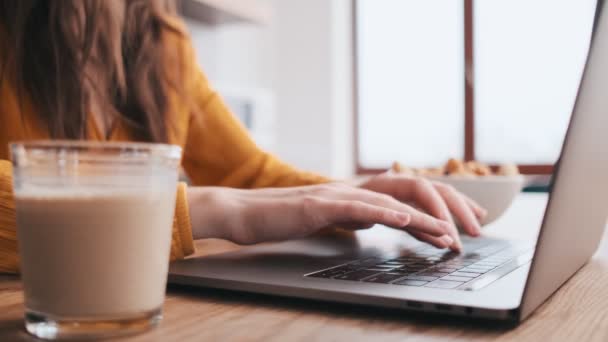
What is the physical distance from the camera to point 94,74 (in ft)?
3.74

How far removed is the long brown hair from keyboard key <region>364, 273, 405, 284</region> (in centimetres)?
75

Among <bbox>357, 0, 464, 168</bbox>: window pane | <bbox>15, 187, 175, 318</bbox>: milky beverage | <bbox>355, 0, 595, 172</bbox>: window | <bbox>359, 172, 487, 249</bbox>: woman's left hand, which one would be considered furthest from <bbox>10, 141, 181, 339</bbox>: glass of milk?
<bbox>357, 0, 464, 168</bbox>: window pane

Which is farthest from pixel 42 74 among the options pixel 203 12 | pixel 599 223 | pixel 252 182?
pixel 203 12

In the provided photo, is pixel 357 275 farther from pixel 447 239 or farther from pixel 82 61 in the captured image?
pixel 82 61

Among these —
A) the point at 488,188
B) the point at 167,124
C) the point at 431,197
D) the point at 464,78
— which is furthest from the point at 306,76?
the point at 431,197

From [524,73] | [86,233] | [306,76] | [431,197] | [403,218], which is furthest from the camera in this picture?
[306,76]

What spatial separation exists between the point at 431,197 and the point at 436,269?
0.74ft

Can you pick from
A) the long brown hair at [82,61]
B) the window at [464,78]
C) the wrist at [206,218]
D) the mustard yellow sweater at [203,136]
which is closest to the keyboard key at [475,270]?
the wrist at [206,218]

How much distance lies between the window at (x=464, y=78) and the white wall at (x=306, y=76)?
0.79 feet

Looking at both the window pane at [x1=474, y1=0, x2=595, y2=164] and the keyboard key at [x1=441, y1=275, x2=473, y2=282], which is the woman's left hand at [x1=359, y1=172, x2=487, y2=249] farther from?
the window pane at [x1=474, y1=0, x2=595, y2=164]

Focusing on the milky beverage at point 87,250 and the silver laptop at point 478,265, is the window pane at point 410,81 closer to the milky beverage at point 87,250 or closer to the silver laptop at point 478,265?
the silver laptop at point 478,265

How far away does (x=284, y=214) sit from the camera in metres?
0.62

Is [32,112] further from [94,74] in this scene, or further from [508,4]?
[508,4]

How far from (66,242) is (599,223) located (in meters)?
0.53
